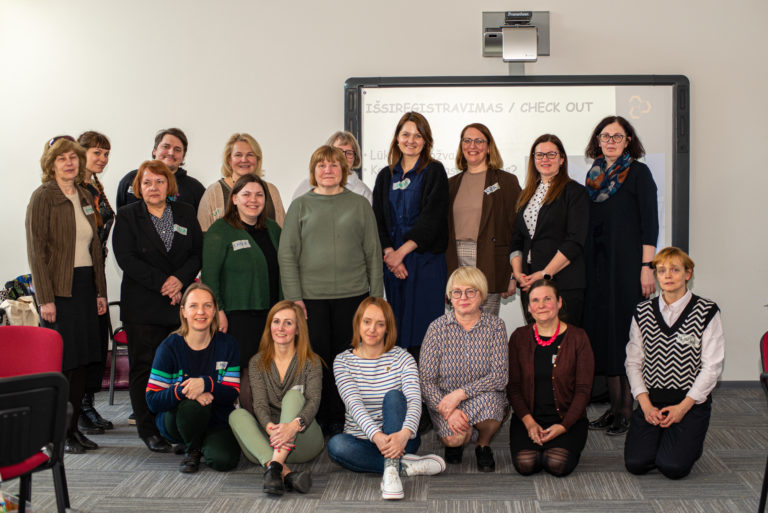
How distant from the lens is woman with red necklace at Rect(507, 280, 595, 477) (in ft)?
9.68

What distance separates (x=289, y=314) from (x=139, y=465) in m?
0.98

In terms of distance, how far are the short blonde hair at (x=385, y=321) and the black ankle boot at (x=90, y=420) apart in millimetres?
1550

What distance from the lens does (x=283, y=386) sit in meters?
3.12

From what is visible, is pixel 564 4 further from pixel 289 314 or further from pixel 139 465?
pixel 139 465

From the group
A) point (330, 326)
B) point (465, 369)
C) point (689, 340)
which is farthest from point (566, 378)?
point (330, 326)

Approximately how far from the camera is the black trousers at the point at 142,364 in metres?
3.34

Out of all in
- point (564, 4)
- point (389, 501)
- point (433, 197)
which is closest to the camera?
point (389, 501)

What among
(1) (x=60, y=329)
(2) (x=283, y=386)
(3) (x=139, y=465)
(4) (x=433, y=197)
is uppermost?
(4) (x=433, y=197)

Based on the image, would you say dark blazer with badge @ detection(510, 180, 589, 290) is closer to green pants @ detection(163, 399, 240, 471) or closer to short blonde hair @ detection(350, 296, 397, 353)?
short blonde hair @ detection(350, 296, 397, 353)

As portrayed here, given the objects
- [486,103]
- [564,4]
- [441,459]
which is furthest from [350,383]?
[564,4]

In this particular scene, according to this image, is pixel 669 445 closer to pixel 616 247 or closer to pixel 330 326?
pixel 616 247

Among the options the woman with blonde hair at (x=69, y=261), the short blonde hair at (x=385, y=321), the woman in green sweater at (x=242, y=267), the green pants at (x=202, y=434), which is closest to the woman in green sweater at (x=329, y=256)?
the woman in green sweater at (x=242, y=267)

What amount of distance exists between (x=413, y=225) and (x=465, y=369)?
0.81m

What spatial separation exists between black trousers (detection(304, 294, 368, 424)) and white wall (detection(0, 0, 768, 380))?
5.26 ft
